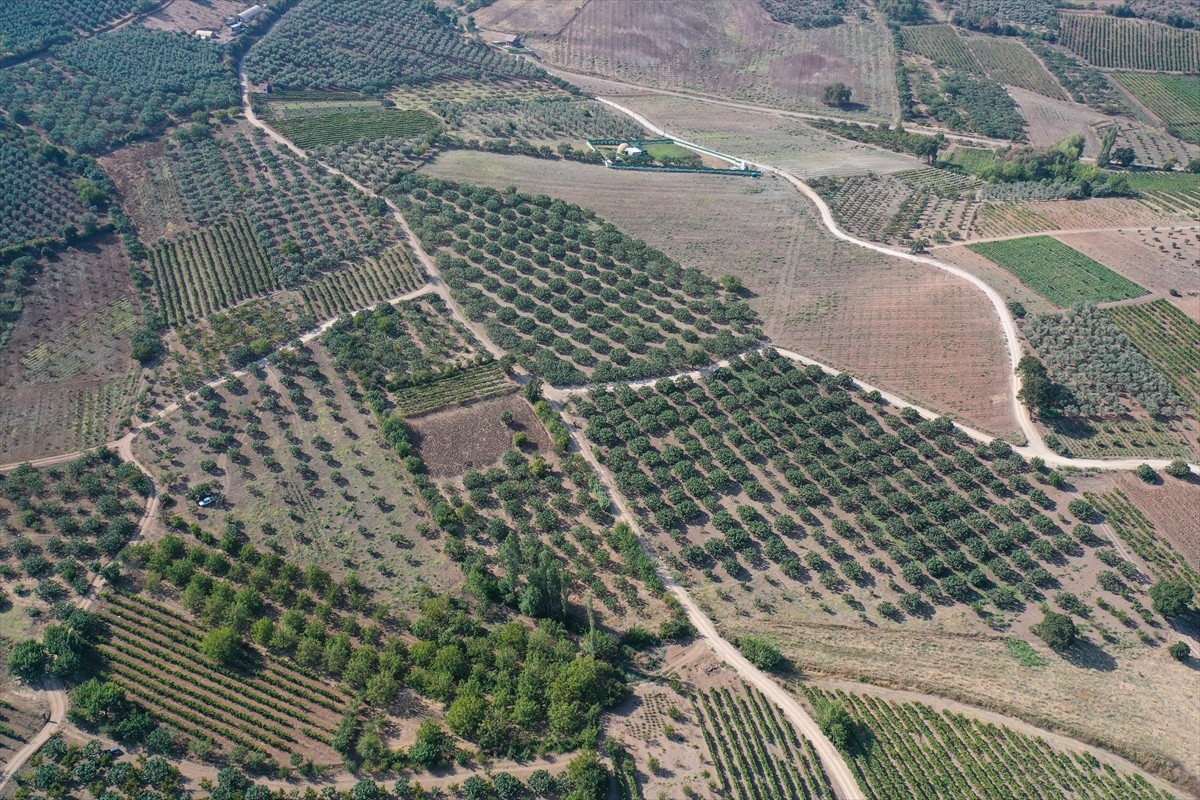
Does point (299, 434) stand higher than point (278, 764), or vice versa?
point (299, 434)

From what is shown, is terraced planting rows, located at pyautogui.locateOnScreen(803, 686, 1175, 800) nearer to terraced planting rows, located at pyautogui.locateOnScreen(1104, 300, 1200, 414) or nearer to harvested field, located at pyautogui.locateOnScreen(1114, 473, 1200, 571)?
harvested field, located at pyautogui.locateOnScreen(1114, 473, 1200, 571)

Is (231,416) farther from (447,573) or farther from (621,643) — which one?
(621,643)

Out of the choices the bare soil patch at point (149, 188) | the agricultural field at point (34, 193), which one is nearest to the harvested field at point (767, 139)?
the bare soil patch at point (149, 188)

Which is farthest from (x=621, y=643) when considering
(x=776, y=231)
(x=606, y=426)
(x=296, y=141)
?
(x=296, y=141)

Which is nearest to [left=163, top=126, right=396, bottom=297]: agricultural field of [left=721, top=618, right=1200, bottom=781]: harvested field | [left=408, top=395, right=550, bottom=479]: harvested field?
[left=408, top=395, right=550, bottom=479]: harvested field

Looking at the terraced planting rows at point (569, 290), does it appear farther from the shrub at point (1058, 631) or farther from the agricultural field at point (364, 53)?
the agricultural field at point (364, 53)
